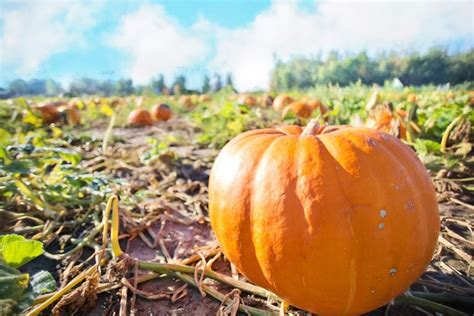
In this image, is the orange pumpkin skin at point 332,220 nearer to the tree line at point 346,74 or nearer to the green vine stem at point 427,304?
the green vine stem at point 427,304

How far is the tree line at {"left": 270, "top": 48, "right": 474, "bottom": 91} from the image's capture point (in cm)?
792

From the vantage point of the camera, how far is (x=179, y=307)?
134cm

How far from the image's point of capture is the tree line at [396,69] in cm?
792

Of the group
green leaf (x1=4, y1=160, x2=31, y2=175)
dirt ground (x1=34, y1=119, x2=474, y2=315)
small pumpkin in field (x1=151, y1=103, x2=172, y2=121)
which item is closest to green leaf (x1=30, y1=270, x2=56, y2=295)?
dirt ground (x1=34, y1=119, x2=474, y2=315)

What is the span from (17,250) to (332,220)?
2.92 ft

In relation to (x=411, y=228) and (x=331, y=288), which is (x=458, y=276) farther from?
(x=331, y=288)

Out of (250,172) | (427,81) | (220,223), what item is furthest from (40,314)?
(427,81)

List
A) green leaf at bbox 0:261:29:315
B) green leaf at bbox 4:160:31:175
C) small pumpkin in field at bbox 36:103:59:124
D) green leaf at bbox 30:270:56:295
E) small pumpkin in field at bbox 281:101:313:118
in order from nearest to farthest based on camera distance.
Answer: green leaf at bbox 0:261:29:315 < green leaf at bbox 30:270:56:295 < green leaf at bbox 4:160:31:175 < small pumpkin in field at bbox 281:101:313:118 < small pumpkin in field at bbox 36:103:59:124

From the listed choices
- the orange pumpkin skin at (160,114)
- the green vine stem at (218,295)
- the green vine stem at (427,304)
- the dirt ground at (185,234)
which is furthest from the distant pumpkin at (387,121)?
the orange pumpkin skin at (160,114)

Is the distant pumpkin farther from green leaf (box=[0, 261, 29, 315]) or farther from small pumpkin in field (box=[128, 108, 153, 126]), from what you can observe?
small pumpkin in field (box=[128, 108, 153, 126])

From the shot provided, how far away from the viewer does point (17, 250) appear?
3.21 ft

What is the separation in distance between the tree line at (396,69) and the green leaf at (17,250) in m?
5.50

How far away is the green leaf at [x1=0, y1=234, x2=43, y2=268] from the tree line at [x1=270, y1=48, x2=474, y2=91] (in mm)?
5500

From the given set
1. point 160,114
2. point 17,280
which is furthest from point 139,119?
point 17,280
